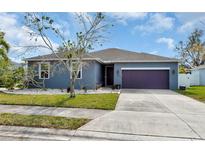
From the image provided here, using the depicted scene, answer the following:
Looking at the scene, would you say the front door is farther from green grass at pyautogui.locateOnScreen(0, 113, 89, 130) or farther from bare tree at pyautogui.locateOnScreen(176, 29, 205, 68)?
bare tree at pyautogui.locateOnScreen(176, 29, 205, 68)

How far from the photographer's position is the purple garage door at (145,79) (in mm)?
18547

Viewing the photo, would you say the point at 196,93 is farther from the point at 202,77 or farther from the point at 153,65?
the point at 202,77

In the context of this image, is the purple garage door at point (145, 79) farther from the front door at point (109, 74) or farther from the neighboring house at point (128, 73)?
the front door at point (109, 74)

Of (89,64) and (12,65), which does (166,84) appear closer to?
(89,64)

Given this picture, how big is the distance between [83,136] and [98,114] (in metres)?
2.27

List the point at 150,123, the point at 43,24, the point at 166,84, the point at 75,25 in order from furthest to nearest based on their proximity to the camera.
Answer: the point at 166,84
the point at 75,25
the point at 43,24
the point at 150,123

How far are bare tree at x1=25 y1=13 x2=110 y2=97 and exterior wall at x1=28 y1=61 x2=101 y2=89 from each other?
5.15 m

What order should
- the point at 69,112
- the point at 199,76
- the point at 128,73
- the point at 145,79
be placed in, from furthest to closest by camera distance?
the point at 199,76 < the point at 128,73 < the point at 145,79 < the point at 69,112

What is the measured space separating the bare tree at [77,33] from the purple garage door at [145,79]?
25.9 feet

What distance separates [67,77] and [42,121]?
455 inches

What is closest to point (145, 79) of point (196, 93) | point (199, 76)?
point (196, 93)

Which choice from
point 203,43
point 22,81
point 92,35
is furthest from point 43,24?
point 203,43

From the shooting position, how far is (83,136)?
197 inches

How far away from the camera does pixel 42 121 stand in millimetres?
6117
